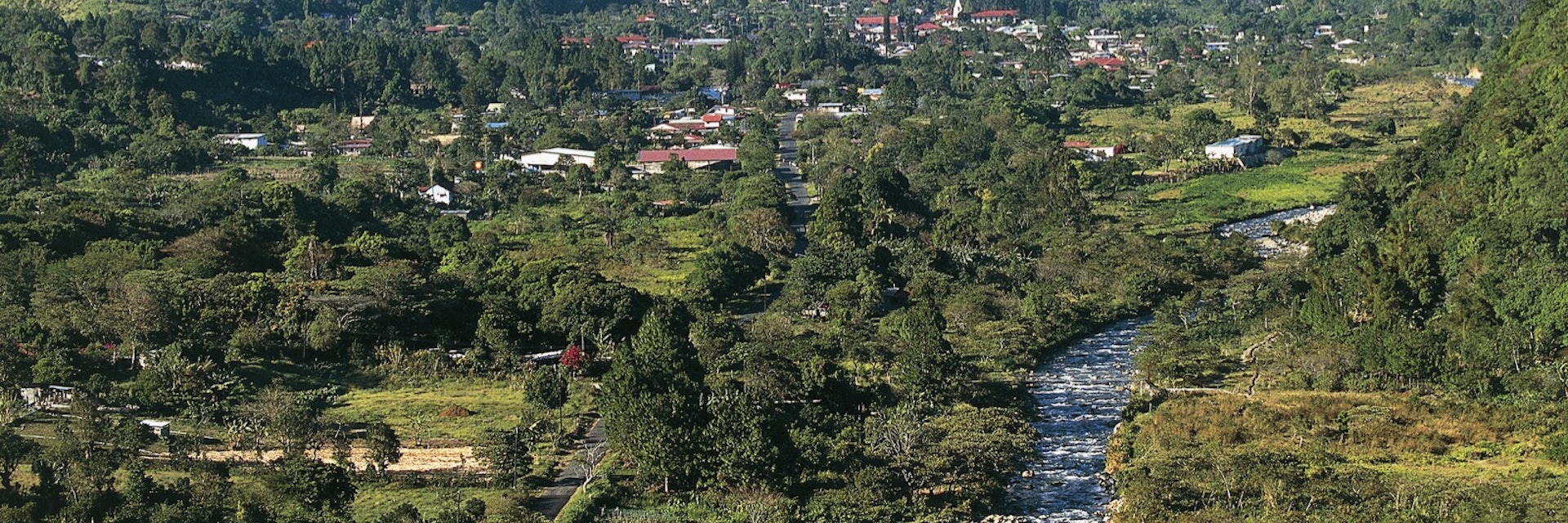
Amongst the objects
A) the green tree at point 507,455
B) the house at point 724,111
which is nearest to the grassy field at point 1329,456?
the green tree at point 507,455

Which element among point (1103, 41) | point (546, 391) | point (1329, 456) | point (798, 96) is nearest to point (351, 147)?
point (798, 96)

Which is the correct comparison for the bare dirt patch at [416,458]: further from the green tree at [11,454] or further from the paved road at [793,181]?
the paved road at [793,181]

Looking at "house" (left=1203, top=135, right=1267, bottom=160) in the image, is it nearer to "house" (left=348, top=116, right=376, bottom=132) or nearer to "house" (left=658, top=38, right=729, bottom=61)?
"house" (left=348, top=116, right=376, bottom=132)

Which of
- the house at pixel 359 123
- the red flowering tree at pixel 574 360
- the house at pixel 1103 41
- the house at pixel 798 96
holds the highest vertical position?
the red flowering tree at pixel 574 360

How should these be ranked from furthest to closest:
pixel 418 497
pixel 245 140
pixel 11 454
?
pixel 245 140
pixel 418 497
pixel 11 454

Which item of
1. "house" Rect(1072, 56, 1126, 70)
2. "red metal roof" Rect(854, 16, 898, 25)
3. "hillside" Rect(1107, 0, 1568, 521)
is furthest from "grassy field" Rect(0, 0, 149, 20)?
"hillside" Rect(1107, 0, 1568, 521)

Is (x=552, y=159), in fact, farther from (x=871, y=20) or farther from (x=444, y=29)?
(x=871, y=20)

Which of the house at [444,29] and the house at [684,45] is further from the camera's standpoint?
the house at [444,29]
